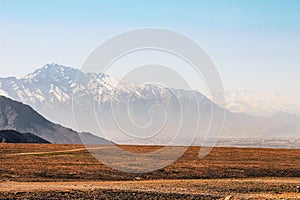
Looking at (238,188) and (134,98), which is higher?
(134,98)

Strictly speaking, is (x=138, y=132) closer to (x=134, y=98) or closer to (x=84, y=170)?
(x=134, y=98)

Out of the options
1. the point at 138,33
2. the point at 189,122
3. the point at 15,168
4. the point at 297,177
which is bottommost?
the point at 297,177

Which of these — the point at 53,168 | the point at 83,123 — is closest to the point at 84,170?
the point at 53,168

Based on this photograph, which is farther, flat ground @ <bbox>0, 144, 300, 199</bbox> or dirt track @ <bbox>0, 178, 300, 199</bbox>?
flat ground @ <bbox>0, 144, 300, 199</bbox>

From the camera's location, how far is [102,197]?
3772 centimetres

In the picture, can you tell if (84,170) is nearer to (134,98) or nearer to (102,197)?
(134,98)

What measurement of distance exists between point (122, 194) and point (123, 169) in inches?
1001

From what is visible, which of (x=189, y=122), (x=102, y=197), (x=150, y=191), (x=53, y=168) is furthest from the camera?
(x=53, y=168)

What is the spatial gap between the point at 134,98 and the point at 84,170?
10.9 meters

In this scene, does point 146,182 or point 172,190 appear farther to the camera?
point 146,182

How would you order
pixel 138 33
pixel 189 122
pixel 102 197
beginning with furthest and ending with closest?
pixel 189 122 < pixel 138 33 < pixel 102 197

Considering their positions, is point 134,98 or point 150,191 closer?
point 150,191

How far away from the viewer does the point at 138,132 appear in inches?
1860

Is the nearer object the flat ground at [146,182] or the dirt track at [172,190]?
the dirt track at [172,190]
